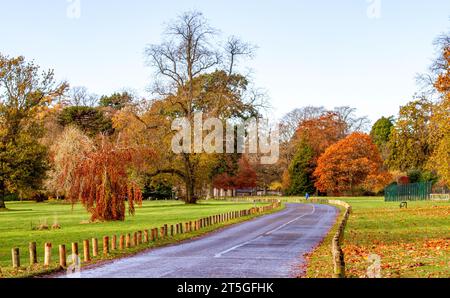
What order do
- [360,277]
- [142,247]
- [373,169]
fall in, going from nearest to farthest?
[360,277] < [142,247] < [373,169]

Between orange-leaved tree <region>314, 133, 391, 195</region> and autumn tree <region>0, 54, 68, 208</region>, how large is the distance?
47781mm

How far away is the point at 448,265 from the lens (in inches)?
632

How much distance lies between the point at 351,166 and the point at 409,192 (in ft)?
59.2

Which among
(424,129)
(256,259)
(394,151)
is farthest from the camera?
(394,151)

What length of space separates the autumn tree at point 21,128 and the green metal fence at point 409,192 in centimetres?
4412

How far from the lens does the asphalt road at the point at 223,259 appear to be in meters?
15.9

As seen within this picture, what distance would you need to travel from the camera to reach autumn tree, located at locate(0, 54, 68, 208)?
6538 centimetres

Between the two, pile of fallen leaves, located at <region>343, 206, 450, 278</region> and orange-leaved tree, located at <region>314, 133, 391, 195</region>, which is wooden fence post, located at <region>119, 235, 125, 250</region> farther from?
orange-leaved tree, located at <region>314, 133, 391, 195</region>

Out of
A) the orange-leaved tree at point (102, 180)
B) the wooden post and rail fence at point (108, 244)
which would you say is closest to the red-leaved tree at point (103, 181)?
the orange-leaved tree at point (102, 180)

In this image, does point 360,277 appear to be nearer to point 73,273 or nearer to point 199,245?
point 73,273

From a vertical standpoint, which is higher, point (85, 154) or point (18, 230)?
point (85, 154)

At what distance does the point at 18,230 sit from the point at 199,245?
14.7 metres

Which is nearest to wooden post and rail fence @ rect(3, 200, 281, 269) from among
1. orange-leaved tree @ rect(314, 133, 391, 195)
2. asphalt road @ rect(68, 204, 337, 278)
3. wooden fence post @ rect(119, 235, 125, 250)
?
wooden fence post @ rect(119, 235, 125, 250)
